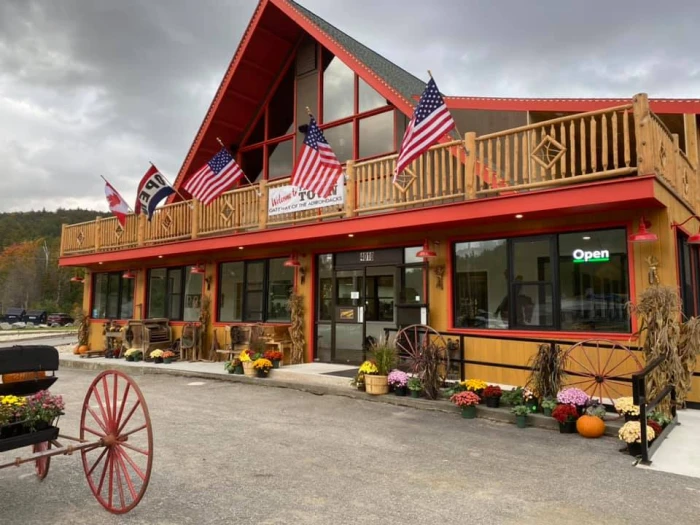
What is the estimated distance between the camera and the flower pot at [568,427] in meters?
6.54

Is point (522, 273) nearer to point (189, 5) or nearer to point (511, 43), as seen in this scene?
point (189, 5)

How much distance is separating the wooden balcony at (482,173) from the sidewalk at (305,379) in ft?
11.3

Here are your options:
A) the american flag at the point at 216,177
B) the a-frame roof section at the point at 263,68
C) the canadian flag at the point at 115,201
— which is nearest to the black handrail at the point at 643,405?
the a-frame roof section at the point at 263,68

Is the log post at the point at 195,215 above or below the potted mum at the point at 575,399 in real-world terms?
above

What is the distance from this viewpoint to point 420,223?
9766mm

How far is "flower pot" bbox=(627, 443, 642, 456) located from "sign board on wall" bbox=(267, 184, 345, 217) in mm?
7220

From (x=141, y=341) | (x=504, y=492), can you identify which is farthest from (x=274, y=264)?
(x=504, y=492)

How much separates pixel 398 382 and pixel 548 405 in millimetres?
2518

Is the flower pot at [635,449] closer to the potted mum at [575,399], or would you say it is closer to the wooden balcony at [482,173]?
the potted mum at [575,399]

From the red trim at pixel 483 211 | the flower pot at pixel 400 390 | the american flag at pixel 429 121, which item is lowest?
the flower pot at pixel 400 390

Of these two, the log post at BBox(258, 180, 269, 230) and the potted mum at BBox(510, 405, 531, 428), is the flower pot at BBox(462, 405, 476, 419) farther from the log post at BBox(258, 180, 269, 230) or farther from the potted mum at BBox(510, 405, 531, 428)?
the log post at BBox(258, 180, 269, 230)

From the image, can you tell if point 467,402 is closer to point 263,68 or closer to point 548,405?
point 548,405

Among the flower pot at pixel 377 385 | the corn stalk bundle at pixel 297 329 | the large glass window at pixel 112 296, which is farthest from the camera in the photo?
the large glass window at pixel 112 296

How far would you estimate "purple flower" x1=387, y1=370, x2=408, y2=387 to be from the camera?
8.59m
